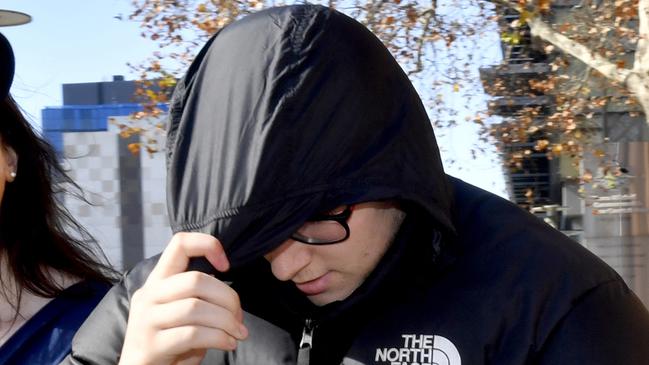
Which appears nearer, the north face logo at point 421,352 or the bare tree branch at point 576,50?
the north face logo at point 421,352

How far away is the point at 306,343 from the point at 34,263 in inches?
36.1

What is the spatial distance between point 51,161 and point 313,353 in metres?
1.03

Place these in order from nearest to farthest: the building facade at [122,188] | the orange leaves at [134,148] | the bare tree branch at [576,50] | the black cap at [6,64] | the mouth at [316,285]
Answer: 1. the mouth at [316,285]
2. the black cap at [6,64]
3. the building facade at [122,188]
4. the bare tree branch at [576,50]
5. the orange leaves at [134,148]

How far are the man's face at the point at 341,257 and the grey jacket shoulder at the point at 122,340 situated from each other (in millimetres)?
91

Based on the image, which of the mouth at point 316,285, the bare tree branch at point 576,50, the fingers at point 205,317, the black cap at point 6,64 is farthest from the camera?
the bare tree branch at point 576,50

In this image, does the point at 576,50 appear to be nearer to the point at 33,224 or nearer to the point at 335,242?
the point at 33,224

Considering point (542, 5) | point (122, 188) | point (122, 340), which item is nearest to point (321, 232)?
point (122, 340)

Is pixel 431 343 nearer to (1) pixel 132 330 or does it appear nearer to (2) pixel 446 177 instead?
(2) pixel 446 177

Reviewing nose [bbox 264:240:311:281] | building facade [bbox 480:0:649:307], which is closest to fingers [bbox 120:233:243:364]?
nose [bbox 264:240:311:281]

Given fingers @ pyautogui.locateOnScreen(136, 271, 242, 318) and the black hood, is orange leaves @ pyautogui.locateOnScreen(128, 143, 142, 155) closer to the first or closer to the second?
the black hood

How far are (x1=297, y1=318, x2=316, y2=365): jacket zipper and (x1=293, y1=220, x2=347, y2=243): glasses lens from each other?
178 millimetres

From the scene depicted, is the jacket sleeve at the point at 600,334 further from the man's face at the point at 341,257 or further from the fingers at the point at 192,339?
the fingers at the point at 192,339

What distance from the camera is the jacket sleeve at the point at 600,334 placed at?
4.29ft

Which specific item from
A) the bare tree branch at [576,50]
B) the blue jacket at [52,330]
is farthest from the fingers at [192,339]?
the bare tree branch at [576,50]
